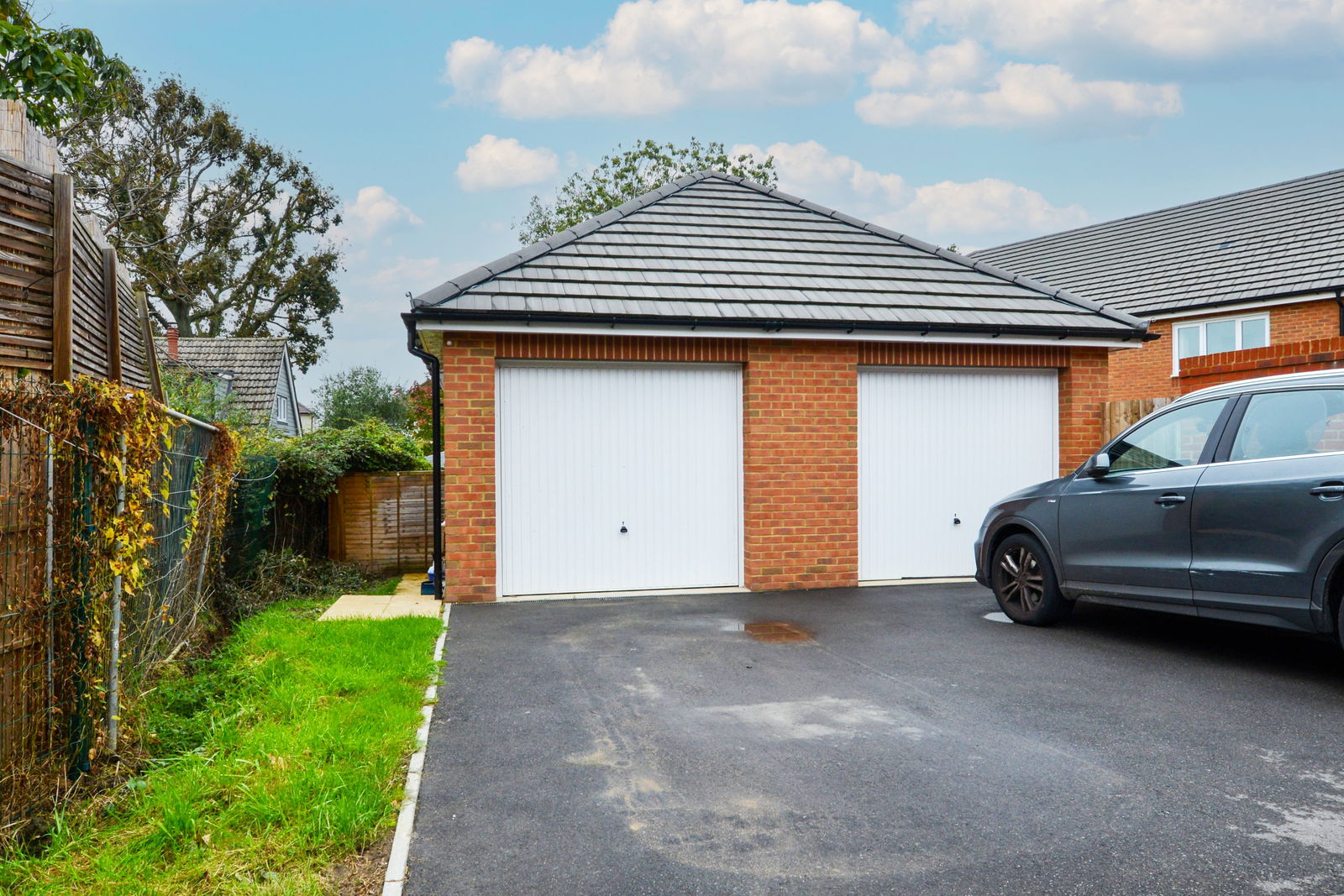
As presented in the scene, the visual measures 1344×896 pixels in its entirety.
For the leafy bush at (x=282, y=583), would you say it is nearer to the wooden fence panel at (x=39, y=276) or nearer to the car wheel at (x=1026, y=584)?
the wooden fence panel at (x=39, y=276)

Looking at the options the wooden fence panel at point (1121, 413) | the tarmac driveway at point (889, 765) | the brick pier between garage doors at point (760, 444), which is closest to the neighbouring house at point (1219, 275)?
the wooden fence panel at point (1121, 413)

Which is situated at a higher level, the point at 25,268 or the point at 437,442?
the point at 25,268

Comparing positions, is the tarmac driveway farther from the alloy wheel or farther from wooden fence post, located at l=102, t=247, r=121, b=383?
wooden fence post, located at l=102, t=247, r=121, b=383

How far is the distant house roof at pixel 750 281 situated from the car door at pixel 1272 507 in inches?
156

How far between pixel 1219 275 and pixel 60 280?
19.1m

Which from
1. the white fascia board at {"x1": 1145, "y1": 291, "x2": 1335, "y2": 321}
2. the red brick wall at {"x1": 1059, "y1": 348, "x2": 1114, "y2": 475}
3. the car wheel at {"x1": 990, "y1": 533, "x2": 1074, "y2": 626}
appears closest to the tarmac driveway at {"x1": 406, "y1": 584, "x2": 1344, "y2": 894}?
the car wheel at {"x1": 990, "y1": 533, "x2": 1074, "y2": 626}

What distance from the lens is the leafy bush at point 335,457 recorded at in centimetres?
1113

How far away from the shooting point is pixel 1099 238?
22641 millimetres

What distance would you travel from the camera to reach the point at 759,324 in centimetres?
890

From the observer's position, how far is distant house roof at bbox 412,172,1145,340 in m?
8.74

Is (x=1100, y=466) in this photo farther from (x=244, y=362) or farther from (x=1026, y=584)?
(x=244, y=362)

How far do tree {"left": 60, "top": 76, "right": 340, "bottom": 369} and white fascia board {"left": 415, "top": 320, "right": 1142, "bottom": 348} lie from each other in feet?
76.2

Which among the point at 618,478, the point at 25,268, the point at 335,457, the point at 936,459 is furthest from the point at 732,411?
the point at 25,268

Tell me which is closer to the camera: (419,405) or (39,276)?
(39,276)
